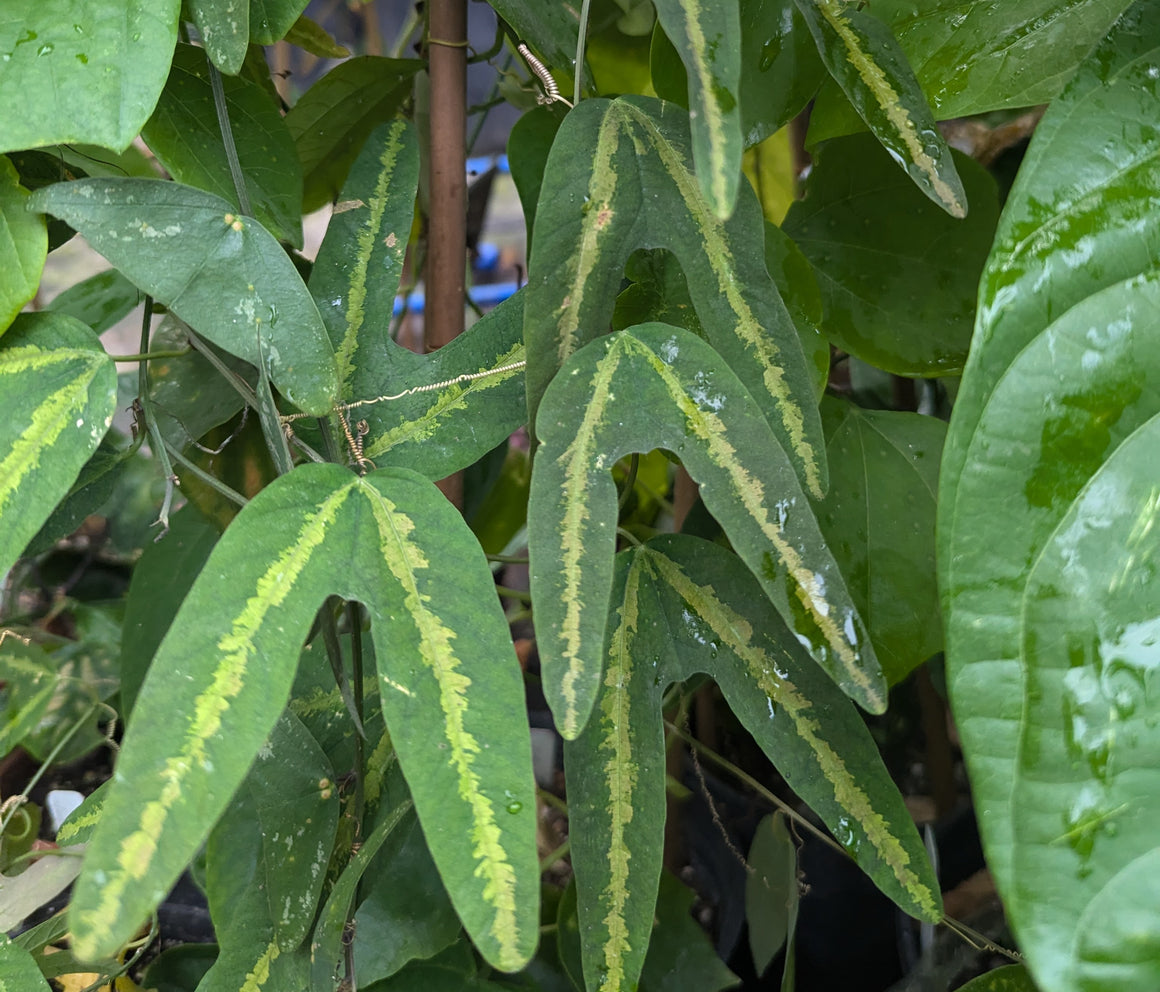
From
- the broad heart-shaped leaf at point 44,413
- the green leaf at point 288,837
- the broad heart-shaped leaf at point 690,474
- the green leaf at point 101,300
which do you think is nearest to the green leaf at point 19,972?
the green leaf at point 288,837

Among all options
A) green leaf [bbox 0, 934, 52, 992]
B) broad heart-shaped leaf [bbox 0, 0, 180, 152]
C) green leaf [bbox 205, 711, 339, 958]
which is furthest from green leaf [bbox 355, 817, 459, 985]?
broad heart-shaped leaf [bbox 0, 0, 180, 152]

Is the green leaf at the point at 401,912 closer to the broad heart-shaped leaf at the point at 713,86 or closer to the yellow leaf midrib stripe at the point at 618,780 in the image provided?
the yellow leaf midrib stripe at the point at 618,780

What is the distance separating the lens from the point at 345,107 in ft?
2.10

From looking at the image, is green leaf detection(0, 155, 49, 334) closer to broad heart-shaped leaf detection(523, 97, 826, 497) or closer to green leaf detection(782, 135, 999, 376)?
broad heart-shaped leaf detection(523, 97, 826, 497)

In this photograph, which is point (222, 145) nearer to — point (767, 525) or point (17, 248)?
point (17, 248)

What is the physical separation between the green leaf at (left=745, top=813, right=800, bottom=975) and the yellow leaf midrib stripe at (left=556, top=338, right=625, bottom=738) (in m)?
0.34

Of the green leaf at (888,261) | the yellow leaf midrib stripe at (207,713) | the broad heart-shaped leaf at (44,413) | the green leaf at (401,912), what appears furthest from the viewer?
A: the green leaf at (888,261)

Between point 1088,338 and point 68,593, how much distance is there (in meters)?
1.22

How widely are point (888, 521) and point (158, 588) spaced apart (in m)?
0.51

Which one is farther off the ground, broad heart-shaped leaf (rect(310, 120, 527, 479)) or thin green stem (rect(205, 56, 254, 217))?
thin green stem (rect(205, 56, 254, 217))

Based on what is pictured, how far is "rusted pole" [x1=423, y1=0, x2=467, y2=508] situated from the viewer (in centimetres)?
52

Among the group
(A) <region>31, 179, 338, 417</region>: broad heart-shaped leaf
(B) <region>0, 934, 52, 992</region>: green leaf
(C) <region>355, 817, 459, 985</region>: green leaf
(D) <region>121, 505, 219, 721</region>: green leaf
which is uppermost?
(A) <region>31, 179, 338, 417</region>: broad heart-shaped leaf

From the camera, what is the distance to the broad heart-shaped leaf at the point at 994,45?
0.42 meters

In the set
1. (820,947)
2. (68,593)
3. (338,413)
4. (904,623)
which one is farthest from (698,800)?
(68,593)
